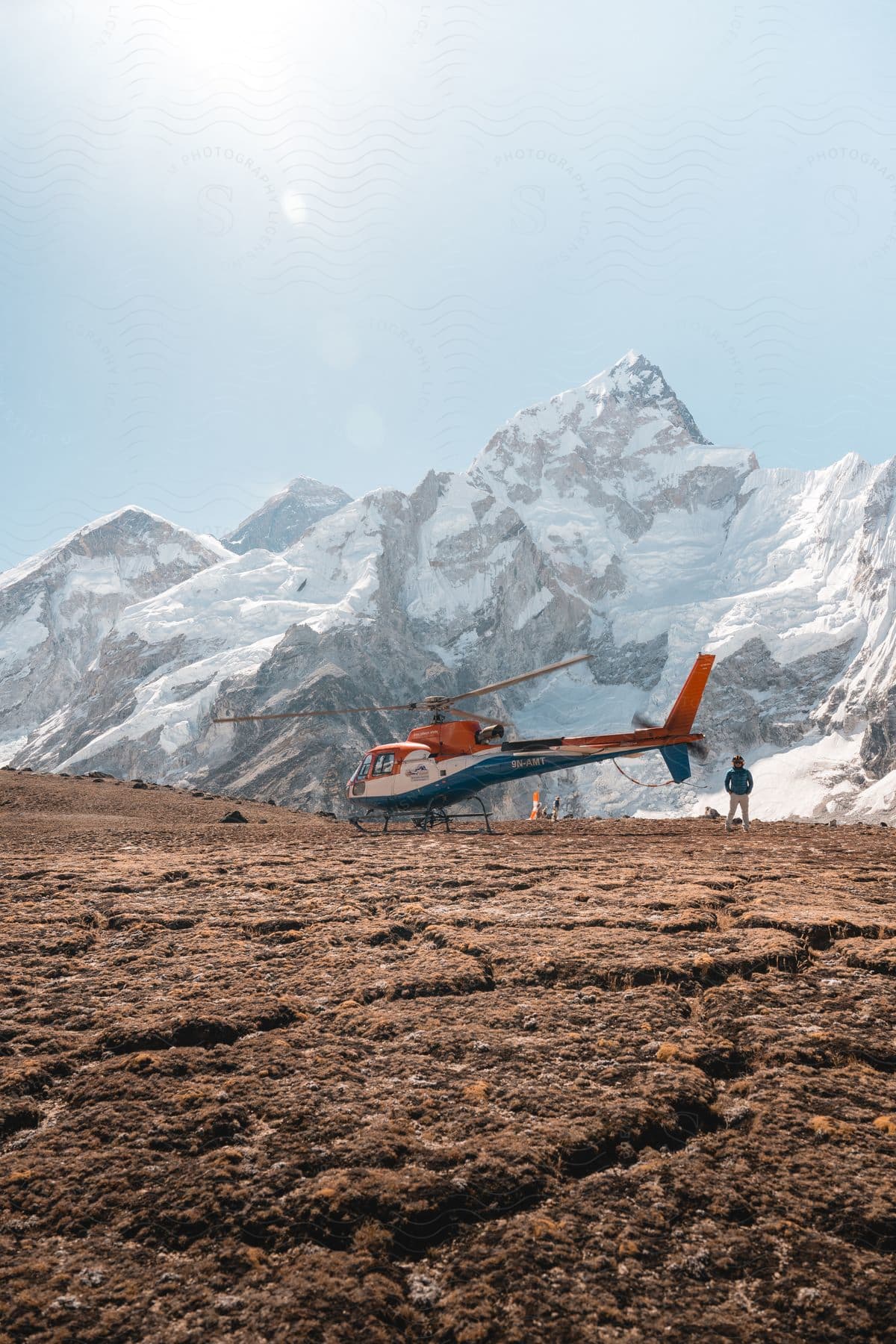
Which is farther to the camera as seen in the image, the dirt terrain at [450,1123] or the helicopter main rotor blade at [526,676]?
the helicopter main rotor blade at [526,676]

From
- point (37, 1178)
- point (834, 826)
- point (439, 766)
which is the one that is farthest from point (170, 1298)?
point (439, 766)

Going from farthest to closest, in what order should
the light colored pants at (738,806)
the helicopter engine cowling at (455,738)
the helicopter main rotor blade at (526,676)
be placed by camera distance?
the helicopter engine cowling at (455,738) < the helicopter main rotor blade at (526,676) < the light colored pants at (738,806)

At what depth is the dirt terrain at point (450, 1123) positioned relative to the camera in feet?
8.47

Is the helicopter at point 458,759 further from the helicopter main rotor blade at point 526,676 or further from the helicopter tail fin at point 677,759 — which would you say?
the helicopter tail fin at point 677,759

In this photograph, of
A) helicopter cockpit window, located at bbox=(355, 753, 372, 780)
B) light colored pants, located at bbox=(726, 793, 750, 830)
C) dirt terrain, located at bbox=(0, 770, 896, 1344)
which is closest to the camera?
dirt terrain, located at bbox=(0, 770, 896, 1344)

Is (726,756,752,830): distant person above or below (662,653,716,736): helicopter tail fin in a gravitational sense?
below

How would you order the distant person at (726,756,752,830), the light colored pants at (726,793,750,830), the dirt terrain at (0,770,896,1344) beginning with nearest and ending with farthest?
the dirt terrain at (0,770,896,1344) → the light colored pants at (726,793,750,830) → the distant person at (726,756,752,830)

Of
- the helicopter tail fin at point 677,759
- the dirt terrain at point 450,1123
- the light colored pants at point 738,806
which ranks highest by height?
the helicopter tail fin at point 677,759

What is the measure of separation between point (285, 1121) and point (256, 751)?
Answer: 601 feet

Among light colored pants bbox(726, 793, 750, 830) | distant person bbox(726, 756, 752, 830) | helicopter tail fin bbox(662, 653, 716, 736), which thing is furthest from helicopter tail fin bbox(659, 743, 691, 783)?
light colored pants bbox(726, 793, 750, 830)

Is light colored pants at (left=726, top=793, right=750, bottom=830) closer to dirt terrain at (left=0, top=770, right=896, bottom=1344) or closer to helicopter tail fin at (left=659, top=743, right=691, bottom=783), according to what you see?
helicopter tail fin at (left=659, top=743, right=691, bottom=783)

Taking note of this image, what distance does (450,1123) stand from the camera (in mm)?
3541

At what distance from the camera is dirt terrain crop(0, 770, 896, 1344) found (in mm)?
2582

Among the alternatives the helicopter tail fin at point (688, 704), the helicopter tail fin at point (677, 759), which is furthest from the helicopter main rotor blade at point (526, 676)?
the helicopter tail fin at point (677, 759)
